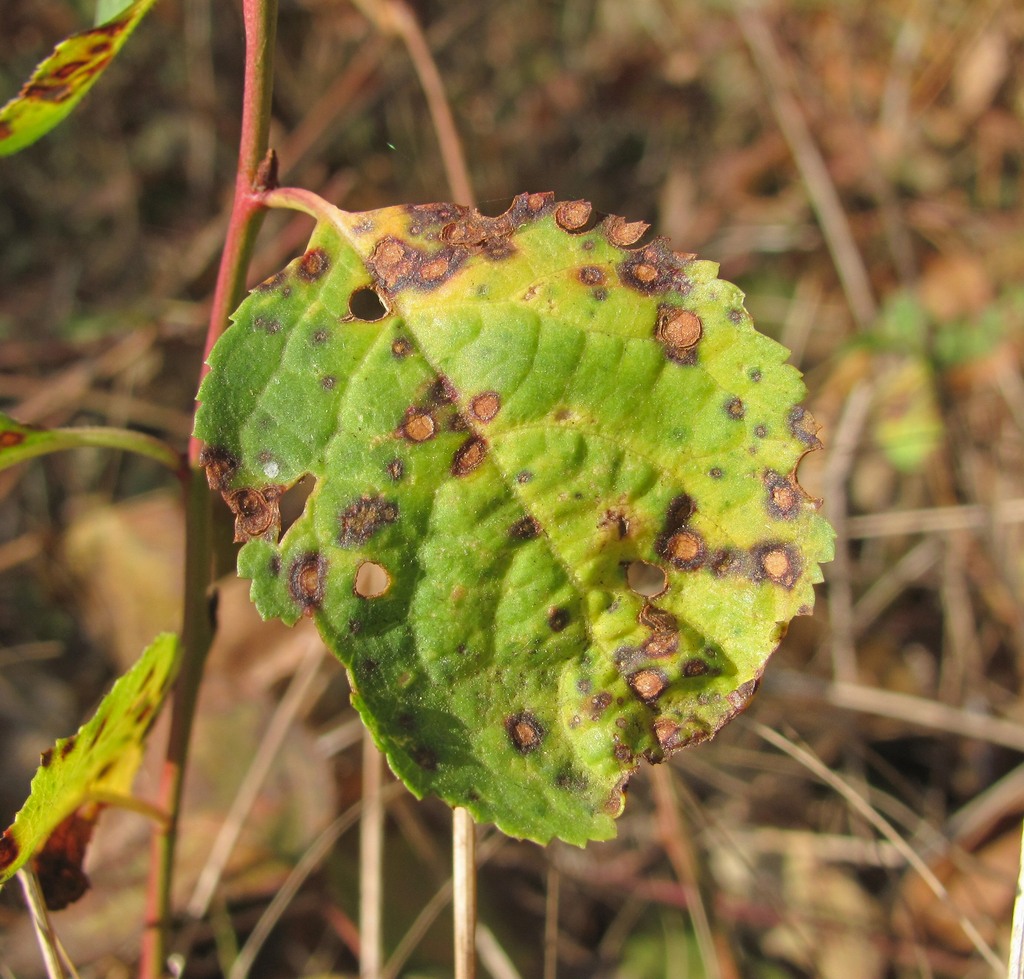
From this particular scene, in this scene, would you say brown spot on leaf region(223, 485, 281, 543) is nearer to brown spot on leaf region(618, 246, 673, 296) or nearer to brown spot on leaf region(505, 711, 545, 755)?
brown spot on leaf region(505, 711, 545, 755)

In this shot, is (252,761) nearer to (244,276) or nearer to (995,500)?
(244,276)

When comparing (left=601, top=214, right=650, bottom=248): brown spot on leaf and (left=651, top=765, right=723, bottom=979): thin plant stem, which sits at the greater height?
(left=601, top=214, right=650, bottom=248): brown spot on leaf

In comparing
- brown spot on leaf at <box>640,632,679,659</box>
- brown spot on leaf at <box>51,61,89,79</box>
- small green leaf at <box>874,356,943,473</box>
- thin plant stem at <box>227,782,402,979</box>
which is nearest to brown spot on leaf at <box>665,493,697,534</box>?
brown spot on leaf at <box>640,632,679,659</box>

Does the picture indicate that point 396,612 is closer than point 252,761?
Yes

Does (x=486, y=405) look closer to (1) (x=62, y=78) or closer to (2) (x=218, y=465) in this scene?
(2) (x=218, y=465)

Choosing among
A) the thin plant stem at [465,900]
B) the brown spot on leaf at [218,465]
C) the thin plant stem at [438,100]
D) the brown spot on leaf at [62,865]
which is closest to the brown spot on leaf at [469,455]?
the brown spot on leaf at [218,465]

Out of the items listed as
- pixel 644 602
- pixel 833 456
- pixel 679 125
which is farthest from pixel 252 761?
pixel 679 125
